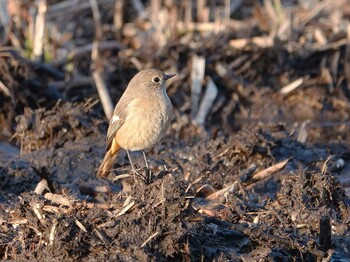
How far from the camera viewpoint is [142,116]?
271 inches

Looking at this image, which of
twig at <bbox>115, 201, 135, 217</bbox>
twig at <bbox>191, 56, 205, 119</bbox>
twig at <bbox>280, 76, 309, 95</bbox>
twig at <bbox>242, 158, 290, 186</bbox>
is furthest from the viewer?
twig at <bbox>280, 76, 309, 95</bbox>

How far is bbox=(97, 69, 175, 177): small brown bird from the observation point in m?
6.84

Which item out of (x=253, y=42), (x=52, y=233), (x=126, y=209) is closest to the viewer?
(x=52, y=233)

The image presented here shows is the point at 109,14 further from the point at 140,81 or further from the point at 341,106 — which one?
the point at 140,81

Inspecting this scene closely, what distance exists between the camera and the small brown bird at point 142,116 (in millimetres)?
6844

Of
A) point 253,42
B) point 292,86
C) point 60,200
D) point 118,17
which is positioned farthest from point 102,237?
point 118,17

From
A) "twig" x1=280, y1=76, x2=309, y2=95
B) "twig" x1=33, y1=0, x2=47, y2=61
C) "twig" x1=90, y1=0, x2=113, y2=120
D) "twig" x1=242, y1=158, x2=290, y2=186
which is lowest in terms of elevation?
"twig" x1=280, y1=76, x2=309, y2=95

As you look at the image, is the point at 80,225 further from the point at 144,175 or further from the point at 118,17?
the point at 118,17

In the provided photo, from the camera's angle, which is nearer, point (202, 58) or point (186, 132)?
point (186, 132)

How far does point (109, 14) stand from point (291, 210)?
7271 mm

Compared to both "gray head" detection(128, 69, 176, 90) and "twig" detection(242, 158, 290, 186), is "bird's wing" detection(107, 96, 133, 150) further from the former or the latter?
"twig" detection(242, 158, 290, 186)

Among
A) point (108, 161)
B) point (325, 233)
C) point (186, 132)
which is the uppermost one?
point (325, 233)

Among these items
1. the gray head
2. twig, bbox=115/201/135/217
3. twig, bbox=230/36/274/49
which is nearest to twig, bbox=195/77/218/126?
twig, bbox=230/36/274/49

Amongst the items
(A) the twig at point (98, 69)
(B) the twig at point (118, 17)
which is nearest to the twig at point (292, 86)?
(A) the twig at point (98, 69)
